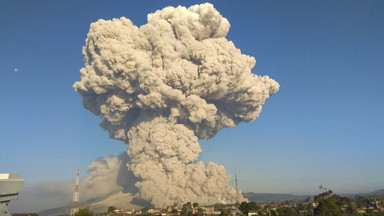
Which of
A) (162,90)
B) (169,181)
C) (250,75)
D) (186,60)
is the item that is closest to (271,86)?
(250,75)

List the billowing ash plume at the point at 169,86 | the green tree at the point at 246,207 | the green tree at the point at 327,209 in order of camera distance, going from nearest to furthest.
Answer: the green tree at the point at 327,209 → the green tree at the point at 246,207 → the billowing ash plume at the point at 169,86

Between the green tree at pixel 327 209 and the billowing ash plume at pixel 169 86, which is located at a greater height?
the billowing ash plume at pixel 169 86

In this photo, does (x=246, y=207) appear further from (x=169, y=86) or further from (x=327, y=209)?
(x=169, y=86)

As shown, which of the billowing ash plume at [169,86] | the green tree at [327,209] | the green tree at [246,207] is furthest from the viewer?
the billowing ash plume at [169,86]

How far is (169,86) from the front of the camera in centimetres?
6316

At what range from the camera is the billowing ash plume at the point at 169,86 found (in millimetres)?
62156

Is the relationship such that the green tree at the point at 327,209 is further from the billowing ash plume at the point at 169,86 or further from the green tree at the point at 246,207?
the billowing ash plume at the point at 169,86

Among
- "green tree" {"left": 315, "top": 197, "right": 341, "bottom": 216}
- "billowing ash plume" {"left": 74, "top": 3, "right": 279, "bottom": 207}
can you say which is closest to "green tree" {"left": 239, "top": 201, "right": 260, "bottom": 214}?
"billowing ash plume" {"left": 74, "top": 3, "right": 279, "bottom": 207}

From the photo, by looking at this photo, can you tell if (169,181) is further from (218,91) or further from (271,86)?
(271,86)

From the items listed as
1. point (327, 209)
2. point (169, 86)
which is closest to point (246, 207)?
point (327, 209)

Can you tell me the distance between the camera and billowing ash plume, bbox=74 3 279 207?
62156 mm

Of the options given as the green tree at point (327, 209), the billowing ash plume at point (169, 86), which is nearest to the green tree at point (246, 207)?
the billowing ash plume at point (169, 86)

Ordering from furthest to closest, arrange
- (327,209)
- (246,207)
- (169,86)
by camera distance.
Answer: (169,86) → (246,207) → (327,209)

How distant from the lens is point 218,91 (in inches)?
2591
